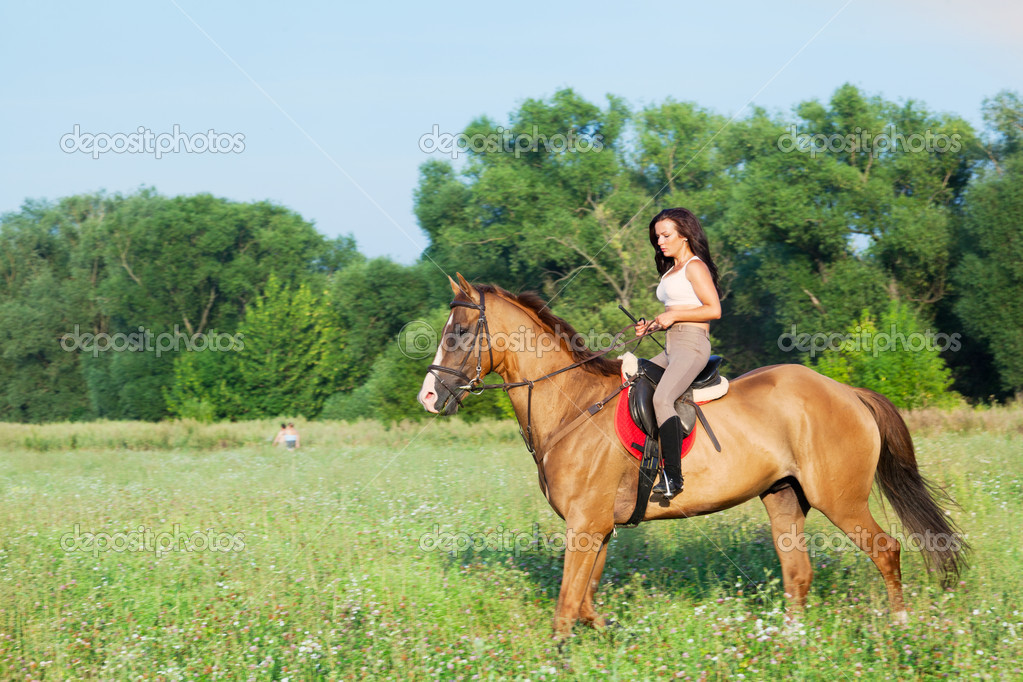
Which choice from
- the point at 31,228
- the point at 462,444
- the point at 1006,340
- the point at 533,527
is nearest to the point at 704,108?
the point at 1006,340

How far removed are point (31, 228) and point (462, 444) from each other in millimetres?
58212

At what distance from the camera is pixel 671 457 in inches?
249

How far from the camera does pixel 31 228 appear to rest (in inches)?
2611

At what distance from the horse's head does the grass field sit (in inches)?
74.2

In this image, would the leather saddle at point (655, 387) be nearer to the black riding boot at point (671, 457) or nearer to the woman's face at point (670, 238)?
the black riding boot at point (671, 457)

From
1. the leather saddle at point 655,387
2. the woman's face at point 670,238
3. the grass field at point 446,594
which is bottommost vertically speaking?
the grass field at point 446,594

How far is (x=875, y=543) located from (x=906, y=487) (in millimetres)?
837

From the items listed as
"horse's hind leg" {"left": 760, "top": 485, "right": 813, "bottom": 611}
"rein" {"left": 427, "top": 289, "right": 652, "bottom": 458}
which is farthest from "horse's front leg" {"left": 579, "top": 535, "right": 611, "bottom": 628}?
"horse's hind leg" {"left": 760, "top": 485, "right": 813, "bottom": 611}

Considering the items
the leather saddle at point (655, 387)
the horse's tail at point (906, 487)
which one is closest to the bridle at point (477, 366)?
the leather saddle at point (655, 387)

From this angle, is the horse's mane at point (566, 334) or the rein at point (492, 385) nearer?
the rein at point (492, 385)

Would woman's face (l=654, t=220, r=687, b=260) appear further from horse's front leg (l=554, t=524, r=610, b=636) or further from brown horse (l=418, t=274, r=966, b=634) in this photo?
horse's front leg (l=554, t=524, r=610, b=636)

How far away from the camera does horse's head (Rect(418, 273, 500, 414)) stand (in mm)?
6277

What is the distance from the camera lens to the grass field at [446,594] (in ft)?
18.9

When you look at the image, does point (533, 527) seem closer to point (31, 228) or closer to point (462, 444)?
point (462, 444)
